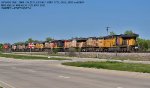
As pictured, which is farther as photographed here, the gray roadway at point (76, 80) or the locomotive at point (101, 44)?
the locomotive at point (101, 44)

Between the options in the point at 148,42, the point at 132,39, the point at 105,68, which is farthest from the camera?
the point at 148,42

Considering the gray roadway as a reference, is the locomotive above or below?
above

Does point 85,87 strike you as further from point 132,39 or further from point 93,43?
point 93,43

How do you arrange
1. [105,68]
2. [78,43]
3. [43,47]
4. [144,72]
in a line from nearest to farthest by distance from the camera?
[144,72] < [105,68] < [78,43] < [43,47]

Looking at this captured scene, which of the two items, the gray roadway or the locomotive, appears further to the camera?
the locomotive

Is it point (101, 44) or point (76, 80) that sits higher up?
point (101, 44)

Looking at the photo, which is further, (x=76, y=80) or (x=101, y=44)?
(x=101, y=44)

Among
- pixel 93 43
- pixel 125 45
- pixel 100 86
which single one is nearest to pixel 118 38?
pixel 125 45

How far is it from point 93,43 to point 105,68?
202ft

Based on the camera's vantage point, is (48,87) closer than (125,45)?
Yes

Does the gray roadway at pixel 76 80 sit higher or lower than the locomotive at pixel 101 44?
lower

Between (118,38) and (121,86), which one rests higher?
(118,38)

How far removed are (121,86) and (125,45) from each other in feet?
208

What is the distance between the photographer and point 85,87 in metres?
20.0
